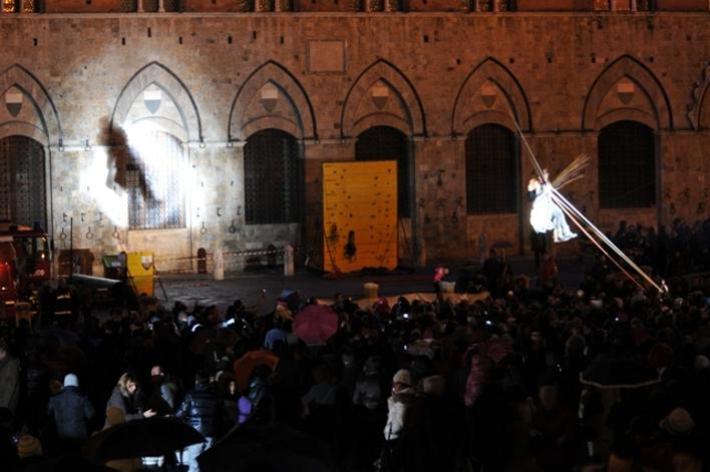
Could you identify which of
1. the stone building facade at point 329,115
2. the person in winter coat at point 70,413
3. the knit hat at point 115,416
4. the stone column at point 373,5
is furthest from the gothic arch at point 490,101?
the knit hat at point 115,416

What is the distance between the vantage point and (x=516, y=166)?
3656 centimetres

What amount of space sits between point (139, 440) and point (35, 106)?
23.0 m

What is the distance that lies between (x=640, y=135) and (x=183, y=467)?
87.2ft

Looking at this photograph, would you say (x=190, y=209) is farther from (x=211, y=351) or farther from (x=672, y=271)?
(x=211, y=351)

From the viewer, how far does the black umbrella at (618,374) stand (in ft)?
42.2

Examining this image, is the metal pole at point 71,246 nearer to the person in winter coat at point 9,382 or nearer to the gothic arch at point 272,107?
the gothic arch at point 272,107

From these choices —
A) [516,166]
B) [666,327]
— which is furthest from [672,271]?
[666,327]

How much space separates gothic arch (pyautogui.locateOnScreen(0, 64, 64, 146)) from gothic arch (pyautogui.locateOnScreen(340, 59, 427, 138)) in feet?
22.0

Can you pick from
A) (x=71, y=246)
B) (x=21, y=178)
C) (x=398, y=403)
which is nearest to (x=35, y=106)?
(x=21, y=178)

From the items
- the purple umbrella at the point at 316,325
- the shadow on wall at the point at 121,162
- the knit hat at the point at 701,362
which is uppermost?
the shadow on wall at the point at 121,162

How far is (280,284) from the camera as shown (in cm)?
3198

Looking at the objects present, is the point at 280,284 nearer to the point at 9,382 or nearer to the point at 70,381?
the point at 9,382

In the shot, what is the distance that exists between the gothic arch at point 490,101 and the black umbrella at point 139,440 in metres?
24.9

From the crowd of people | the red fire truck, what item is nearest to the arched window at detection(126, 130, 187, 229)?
the red fire truck
